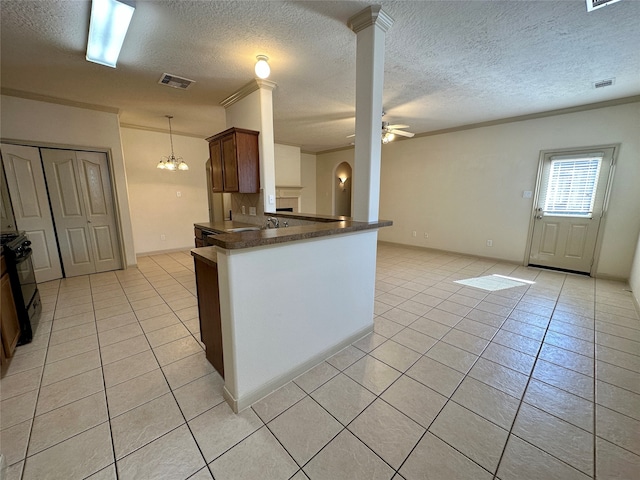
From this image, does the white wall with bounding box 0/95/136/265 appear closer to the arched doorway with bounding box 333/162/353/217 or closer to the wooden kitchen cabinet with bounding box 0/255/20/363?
the wooden kitchen cabinet with bounding box 0/255/20/363

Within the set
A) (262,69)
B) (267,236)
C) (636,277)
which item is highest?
(262,69)

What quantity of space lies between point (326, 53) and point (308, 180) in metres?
5.99

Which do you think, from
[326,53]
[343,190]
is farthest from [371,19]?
[343,190]

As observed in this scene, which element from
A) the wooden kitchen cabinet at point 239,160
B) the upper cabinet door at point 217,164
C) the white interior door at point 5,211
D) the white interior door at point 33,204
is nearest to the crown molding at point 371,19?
the wooden kitchen cabinet at point 239,160

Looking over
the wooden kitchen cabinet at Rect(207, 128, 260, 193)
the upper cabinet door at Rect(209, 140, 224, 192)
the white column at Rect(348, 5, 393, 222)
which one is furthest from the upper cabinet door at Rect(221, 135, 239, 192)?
the white column at Rect(348, 5, 393, 222)

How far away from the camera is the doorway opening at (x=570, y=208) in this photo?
386 centimetres

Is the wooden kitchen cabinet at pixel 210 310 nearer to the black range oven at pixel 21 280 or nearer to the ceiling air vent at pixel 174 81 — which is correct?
the black range oven at pixel 21 280

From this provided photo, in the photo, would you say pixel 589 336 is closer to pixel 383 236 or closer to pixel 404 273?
pixel 404 273

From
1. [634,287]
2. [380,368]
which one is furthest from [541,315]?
[380,368]

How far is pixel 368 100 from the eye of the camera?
78.3 inches

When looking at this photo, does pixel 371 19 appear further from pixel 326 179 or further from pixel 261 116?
pixel 326 179

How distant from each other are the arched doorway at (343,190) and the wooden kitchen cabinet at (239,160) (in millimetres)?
5496

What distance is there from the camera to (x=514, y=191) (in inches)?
182

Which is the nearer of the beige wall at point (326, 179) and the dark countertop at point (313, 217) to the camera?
the dark countertop at point (313, 217)
